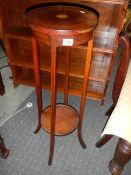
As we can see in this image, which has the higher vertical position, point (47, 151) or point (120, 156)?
point (120, 156)

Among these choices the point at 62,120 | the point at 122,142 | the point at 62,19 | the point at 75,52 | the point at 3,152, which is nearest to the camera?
the point at 62,19

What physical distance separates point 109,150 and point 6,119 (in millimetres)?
870

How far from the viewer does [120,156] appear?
1071mm

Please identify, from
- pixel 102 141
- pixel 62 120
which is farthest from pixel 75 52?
pixel 102 141

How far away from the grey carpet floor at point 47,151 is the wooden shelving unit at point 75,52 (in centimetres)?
32

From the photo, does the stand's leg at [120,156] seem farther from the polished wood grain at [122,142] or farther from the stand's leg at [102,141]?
the stand's leg at [102,141]

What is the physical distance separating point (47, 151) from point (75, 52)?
902mm

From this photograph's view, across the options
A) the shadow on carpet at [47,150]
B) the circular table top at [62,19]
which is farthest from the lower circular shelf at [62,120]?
the circular table top at [62,19]

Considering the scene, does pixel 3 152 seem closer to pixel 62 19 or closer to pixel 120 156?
pixel 120 156

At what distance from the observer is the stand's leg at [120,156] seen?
1001 mm

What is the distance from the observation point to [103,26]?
59.5 inches

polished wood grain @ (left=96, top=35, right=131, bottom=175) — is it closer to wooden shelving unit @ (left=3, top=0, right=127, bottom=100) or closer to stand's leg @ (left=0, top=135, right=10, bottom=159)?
wooden shelving unit @ (left=3, top=0, right=127, bottom=100)

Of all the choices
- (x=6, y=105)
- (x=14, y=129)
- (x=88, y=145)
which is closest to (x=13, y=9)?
(x=6, y=105)

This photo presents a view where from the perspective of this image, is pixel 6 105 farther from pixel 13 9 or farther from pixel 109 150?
pixel 109 150
